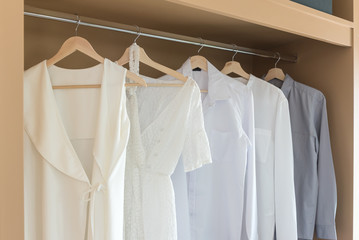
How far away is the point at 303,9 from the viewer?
136cm

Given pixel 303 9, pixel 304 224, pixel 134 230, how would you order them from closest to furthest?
pixel 134 230 < pixel 303 9 < pixel 304 224

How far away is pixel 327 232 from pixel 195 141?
73 centimetres

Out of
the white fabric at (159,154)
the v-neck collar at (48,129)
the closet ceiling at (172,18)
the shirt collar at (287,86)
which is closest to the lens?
the v-neck collar at (48,129)

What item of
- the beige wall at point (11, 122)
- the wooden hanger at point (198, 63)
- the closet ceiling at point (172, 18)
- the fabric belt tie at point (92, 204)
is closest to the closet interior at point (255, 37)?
the closet ceiling at point (172, 18)

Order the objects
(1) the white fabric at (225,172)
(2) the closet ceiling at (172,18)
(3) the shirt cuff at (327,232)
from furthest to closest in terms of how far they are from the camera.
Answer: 1. (3) the shirt cuff at (327,232)
2. (1) the white fabric at (225,172)
3. (2) the closet ceiling at (172,18)

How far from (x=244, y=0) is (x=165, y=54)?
1.74 ft

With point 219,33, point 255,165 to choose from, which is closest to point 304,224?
point 255,165

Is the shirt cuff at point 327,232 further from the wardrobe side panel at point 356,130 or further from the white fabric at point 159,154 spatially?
the white fabric at point 159,154

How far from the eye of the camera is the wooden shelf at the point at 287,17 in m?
1.14

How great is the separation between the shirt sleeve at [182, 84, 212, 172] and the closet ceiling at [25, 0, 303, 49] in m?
0.31

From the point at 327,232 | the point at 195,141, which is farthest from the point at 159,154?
the point at 327,232

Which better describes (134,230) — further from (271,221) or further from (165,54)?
(165,54)

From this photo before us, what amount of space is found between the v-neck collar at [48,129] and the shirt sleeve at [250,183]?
0.57 metres

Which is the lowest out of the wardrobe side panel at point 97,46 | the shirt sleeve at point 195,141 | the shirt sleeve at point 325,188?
the shirt sleeve at point 325,188
